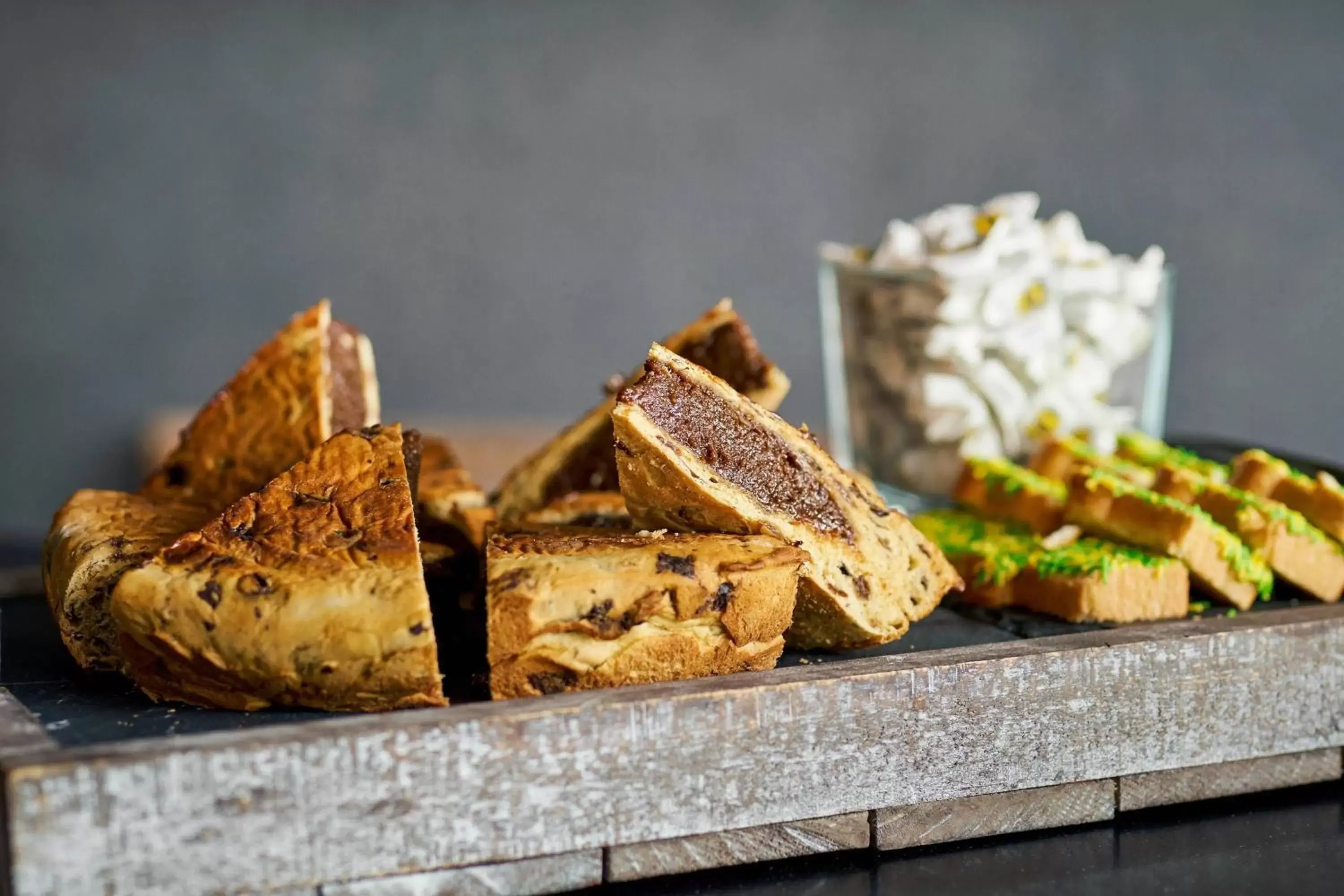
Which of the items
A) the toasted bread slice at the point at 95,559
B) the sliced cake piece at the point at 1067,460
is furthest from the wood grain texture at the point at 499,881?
the sliced cake piece at the point at 1067,460

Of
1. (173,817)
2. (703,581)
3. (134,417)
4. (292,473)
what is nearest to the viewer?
(173,817)

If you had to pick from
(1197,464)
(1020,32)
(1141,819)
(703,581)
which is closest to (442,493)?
(703,581)

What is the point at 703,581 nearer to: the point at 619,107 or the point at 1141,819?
the point at 1141,819

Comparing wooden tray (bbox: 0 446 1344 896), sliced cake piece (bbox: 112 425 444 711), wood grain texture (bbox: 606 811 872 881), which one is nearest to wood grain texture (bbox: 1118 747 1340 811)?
wooden tray (bbox: 0 446 1344 896)

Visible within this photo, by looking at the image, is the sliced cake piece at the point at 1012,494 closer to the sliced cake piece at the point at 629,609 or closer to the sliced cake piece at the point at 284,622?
the sliced cake piece at the point at 629,609

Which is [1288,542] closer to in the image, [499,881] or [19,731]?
[499,881]

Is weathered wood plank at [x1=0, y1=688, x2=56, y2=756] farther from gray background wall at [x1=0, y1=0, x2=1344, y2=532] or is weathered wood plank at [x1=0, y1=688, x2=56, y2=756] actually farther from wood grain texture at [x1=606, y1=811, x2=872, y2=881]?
gray background wall at [x1=0, y1=0, x2=1344, y2=532]

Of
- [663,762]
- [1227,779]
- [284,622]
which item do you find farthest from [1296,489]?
[284,622]
